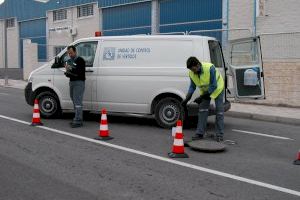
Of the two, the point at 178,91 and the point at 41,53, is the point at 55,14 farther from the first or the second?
the point at 178,91

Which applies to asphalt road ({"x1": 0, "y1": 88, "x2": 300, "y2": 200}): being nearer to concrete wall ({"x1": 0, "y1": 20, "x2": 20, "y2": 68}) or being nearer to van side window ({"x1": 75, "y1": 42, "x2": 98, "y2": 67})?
van side window ({"x1": 75, "y1": 42, "x2": 98, "y2": 67})

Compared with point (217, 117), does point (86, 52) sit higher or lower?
higher

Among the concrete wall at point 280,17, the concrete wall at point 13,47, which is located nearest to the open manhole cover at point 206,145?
the concrete wall at point 280,17

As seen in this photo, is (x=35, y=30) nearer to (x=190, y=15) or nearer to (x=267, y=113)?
(x=190, y=15)

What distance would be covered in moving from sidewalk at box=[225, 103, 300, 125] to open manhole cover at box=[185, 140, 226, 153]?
450 centimetres

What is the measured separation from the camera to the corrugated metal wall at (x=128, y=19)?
Answer: 2506 centimetres

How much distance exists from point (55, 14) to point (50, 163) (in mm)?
29880

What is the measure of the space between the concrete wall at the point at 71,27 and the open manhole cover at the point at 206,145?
2181 cm

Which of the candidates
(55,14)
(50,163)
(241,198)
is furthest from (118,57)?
(55,14)

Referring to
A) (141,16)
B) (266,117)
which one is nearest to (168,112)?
(266,117)

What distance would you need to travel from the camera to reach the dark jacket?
10031 millimetres

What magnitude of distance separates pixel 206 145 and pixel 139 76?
2877 millimetres

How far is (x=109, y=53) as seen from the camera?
34.7ft

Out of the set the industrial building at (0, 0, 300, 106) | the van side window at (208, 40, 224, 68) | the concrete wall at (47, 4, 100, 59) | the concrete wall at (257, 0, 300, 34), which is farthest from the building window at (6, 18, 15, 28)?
the van side window at (208, 40, 224, 68)
